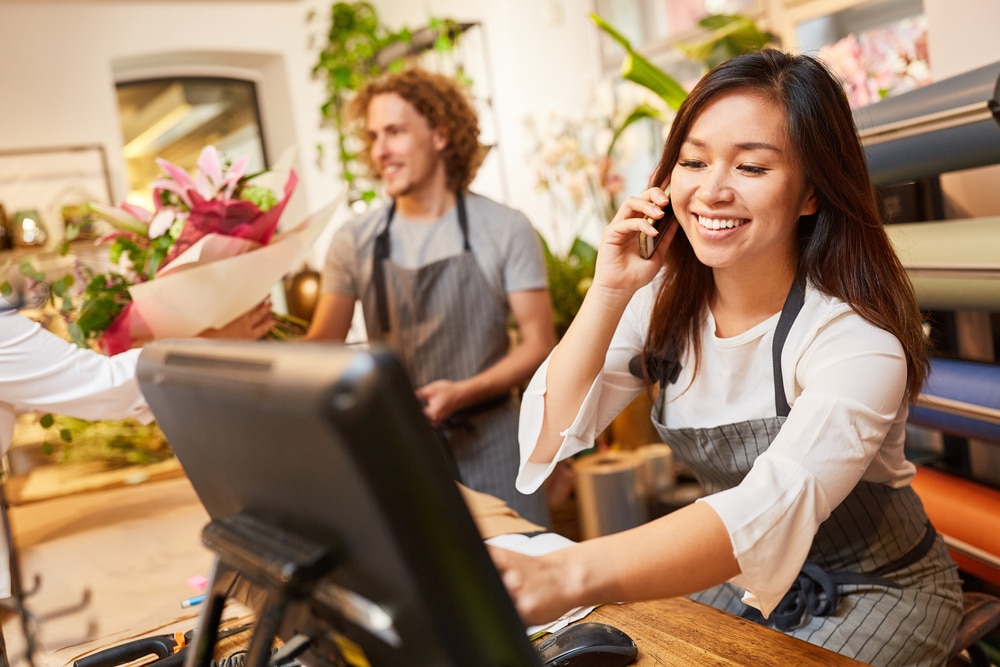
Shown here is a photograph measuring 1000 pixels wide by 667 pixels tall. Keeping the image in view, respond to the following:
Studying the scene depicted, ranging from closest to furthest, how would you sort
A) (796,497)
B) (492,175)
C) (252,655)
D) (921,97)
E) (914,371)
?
(252,655)
(796,497)
(914,371)
(921,97)
(492,175)

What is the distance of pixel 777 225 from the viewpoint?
1.39m

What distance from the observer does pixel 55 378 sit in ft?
5.56

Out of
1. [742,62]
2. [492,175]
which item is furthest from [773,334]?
[492,175]

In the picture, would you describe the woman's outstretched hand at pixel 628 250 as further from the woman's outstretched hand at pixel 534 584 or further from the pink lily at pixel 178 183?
the pink lily at pixel 178 183

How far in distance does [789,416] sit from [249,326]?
1.16 m

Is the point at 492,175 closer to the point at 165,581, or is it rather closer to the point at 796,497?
the point at 165,581

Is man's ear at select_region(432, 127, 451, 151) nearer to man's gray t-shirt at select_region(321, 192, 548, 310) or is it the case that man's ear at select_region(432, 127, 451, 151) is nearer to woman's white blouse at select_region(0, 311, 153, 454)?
man's gray t-shirt at select_region(321, 192, 548, 310)

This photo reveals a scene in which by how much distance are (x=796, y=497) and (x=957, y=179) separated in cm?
155

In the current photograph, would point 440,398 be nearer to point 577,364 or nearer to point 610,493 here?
point 577,364

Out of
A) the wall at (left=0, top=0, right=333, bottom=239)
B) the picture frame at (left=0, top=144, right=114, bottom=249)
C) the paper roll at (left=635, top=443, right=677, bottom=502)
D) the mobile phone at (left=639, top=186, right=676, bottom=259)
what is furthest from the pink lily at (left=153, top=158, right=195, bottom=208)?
the picture frame at (left=0, top=144, right=114, bottom=249)

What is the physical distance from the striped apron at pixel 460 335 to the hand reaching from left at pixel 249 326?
0.50 m

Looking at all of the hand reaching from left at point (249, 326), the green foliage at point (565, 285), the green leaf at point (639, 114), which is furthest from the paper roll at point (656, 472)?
the hand reaching from left at point (249, 326)

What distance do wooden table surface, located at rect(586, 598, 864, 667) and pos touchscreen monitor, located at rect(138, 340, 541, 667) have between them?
500 millimetres

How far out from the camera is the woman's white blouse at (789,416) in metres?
1.03
